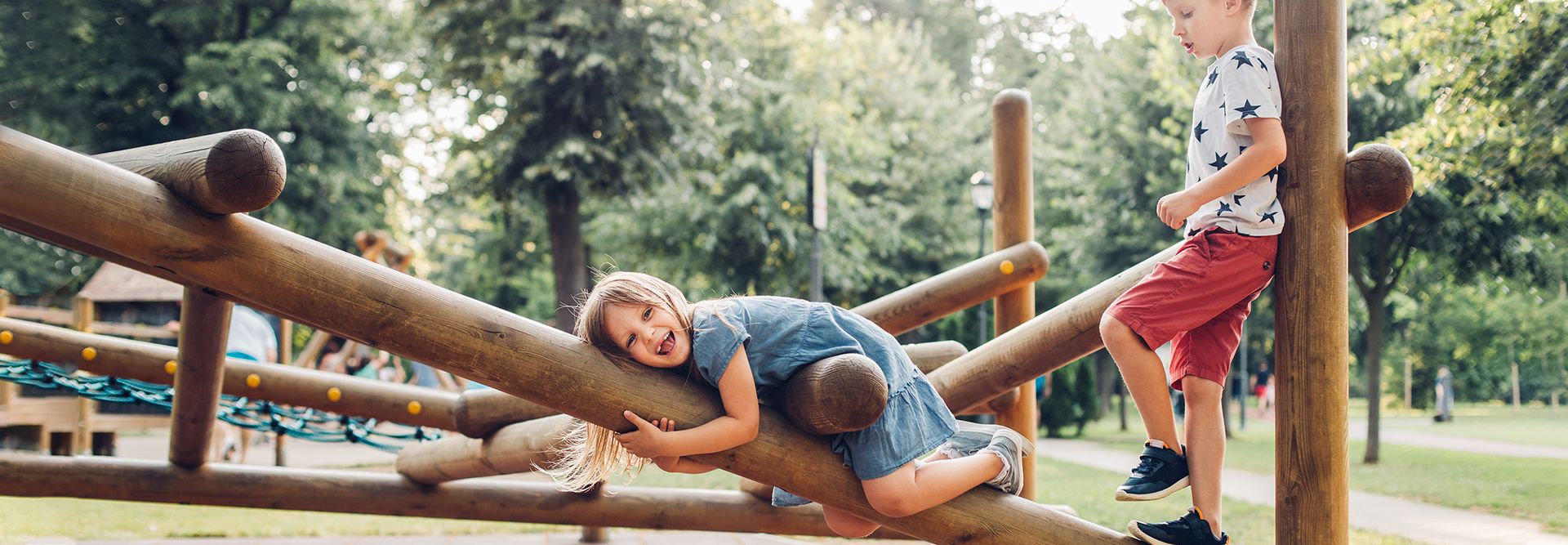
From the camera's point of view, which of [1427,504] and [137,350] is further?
[1427,504]

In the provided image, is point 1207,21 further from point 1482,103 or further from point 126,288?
point 126,288

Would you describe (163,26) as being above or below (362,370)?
above

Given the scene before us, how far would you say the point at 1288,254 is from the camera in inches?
90.3

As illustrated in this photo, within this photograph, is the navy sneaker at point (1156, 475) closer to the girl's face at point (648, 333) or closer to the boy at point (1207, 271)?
the boy at point (1207, 271)

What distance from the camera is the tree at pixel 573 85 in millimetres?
12008

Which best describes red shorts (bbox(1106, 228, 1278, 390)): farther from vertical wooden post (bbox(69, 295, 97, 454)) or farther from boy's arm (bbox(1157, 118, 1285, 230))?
vertical wooden post (bbox(69, 295, 97, 454))

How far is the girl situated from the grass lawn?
615 cm

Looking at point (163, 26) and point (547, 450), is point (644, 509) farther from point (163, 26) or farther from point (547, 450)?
point (163, 26)

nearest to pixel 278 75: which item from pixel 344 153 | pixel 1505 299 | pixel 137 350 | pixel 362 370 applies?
pixel 344 153

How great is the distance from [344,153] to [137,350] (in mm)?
14564

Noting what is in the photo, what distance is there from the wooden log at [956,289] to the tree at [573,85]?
8.54 metres

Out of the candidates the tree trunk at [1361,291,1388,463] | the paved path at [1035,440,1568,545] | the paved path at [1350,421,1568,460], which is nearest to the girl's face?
the paved path at [1035,440,1568,545]

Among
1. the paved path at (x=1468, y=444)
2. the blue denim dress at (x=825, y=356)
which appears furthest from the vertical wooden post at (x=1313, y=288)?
the paved path at (x=1468, y=444)

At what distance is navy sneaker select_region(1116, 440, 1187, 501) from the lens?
234cm
